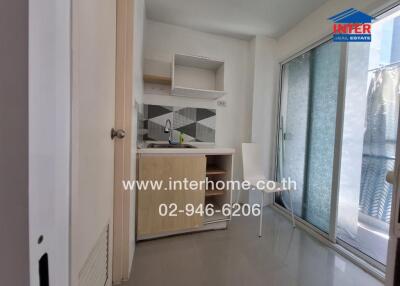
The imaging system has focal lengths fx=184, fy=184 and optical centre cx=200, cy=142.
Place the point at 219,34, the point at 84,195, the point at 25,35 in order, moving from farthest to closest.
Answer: the point at 219,34, the point at 84,195, the point at 25,35

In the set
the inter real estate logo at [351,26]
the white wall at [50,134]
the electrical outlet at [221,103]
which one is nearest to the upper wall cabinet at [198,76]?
the electrical outlet at [221,103]

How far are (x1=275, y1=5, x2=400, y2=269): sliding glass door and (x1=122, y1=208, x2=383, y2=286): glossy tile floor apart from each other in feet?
0.95

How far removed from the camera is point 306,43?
2.10 metres

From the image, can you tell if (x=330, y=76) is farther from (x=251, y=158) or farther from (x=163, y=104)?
(x=163, y=104)

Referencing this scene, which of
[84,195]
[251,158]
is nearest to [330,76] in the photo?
[251,158]

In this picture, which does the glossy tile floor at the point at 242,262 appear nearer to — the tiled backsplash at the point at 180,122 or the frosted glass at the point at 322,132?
the frosted glass at the point at 322,132

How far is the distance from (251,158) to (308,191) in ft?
2.39

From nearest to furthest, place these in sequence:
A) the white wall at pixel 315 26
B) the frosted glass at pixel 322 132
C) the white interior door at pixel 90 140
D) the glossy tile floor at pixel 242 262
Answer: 1. the white interior door at pixel 90 140
2. the glossy tile floor at pixel 242 262
3. the white wall at pixel 315 26
4. the frosted glass at pixel 322 132

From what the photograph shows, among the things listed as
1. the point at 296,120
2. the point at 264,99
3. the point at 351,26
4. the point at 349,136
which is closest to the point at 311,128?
the point at 296,120

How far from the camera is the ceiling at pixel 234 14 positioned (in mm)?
1912

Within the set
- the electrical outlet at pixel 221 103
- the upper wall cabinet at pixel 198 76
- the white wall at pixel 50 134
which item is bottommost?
the white wall at pixel 50 134

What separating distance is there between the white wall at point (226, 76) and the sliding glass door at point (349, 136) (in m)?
0.67

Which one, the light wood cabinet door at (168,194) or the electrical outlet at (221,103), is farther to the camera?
the electrical outlet at (221,103)

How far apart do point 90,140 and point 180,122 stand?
1.73 meters
